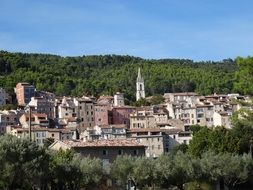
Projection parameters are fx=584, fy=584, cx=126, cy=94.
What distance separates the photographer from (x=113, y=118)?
126m

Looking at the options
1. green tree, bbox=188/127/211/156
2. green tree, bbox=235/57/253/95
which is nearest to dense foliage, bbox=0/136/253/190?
green tree, bbox=188/127/211/156

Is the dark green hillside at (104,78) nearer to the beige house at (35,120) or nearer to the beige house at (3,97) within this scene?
the beige house at (3,97)

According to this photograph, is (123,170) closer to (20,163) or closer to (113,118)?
(20,163)

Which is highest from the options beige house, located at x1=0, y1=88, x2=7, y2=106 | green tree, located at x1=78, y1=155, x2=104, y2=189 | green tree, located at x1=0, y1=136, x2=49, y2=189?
beige house, located at x1=0, y1=88, x2=7, y2=106

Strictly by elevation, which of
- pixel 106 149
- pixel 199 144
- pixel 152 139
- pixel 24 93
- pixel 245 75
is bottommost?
pixel 152 139

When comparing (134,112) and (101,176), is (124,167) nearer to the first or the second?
(101,176)

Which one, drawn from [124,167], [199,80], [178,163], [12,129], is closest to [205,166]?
[178,163]

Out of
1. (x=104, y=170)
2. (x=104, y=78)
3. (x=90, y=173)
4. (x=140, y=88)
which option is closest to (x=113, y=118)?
(x=140, y=88)

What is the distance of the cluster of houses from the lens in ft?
320

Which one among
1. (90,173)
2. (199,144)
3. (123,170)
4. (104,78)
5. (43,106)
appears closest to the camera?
(90,173)

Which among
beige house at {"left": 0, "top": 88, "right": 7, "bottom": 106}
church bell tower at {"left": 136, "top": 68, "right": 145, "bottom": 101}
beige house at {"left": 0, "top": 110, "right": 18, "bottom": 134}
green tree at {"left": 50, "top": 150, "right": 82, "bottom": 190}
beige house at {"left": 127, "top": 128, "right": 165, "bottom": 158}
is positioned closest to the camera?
green tree at {"left": 50, "top": 150, "right": 82, "bottom": 190}

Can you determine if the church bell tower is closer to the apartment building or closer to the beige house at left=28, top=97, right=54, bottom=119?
the apartment building

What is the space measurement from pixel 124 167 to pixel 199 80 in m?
130

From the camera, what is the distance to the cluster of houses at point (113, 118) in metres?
97.4
